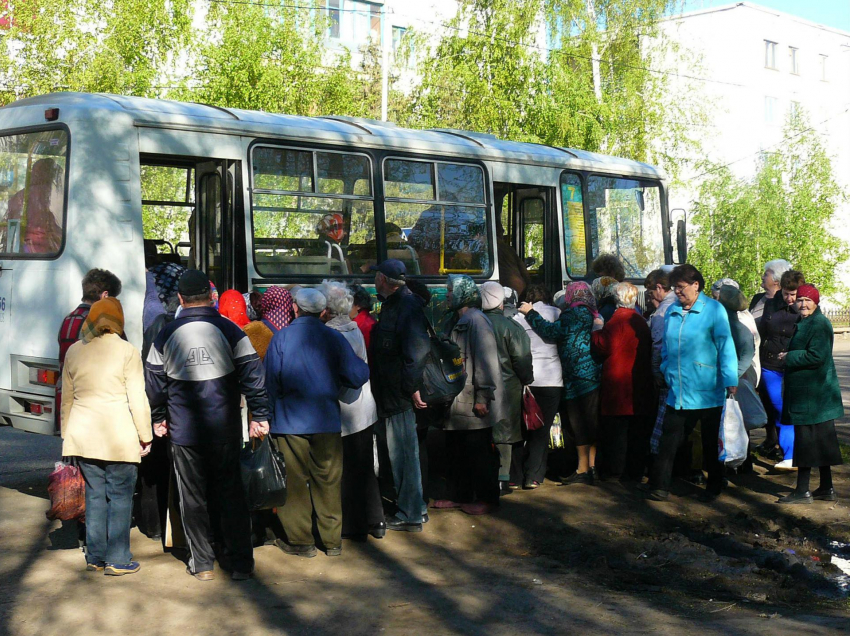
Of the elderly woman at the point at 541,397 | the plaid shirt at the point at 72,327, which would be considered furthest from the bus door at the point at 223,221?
the elderly woman at the point at 541,397

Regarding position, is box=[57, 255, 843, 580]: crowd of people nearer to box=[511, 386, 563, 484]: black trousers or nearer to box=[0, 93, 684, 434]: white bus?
box=[511, 386, 563, 484]: black trousers

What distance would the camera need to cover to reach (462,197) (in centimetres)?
1134

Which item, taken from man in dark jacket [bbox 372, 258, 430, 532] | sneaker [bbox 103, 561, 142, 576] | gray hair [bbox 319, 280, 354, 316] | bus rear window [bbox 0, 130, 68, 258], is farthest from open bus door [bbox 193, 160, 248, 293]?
sneaker [bbox 103, 561, 142, 576]

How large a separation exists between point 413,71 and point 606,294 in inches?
845

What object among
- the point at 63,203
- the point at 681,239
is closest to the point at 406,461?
the point at 63,203

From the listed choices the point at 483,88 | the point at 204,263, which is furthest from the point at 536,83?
the point at 204,263

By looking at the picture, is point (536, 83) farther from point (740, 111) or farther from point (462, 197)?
point (740, 111)

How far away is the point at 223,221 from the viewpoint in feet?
30.9

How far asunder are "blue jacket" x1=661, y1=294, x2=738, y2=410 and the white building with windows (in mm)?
33733

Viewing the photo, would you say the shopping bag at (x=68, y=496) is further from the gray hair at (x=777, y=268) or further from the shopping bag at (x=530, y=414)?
the gray hair at (x=777, y=268)

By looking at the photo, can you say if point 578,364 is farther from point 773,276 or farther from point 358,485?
point 358,485

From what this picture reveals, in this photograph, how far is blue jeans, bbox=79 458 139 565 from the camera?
6547 mm

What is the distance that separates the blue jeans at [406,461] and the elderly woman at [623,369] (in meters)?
2.25

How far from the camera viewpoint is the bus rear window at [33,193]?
337 inches
